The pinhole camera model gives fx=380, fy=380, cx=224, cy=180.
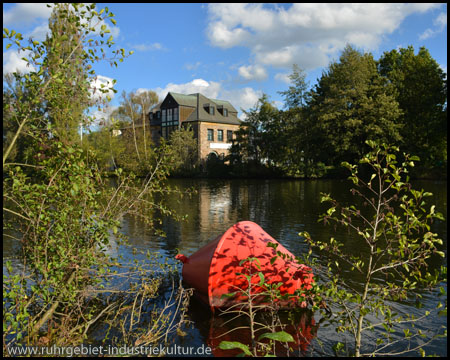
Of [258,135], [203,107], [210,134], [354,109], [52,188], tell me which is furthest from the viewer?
[203,107]

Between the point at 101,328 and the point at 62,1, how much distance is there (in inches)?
190

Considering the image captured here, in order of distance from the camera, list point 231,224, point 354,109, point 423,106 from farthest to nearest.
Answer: point 423,106 < point 354,109 < point 231,224

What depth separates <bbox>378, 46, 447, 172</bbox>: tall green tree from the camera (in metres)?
41.3

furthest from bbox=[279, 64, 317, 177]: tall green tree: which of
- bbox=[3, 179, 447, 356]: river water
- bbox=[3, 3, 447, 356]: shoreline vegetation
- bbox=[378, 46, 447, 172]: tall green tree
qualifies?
bbox=[3, 179, 447, 356]: river water

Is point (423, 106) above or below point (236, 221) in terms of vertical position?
above

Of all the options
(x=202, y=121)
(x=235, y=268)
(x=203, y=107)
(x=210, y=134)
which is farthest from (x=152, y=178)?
(x=203, y=107)

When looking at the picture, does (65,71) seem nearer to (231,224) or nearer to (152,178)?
(152,178)

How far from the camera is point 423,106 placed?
42.6m

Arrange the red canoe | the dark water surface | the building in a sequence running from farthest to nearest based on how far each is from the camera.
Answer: the building, the red canoe, the dark water surface

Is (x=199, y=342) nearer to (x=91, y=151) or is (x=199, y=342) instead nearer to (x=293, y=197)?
(x=91, y=151)

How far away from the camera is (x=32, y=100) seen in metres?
3.94

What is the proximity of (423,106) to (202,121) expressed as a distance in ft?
96.2

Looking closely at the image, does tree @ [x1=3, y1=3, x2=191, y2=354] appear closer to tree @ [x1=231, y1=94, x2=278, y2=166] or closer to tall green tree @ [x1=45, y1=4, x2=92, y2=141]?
tall green tree @ [x1=45, y1=4, x2=92, y2=141]

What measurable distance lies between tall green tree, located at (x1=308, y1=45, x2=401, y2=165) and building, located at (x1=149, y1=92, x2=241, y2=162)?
1877 centimetres
